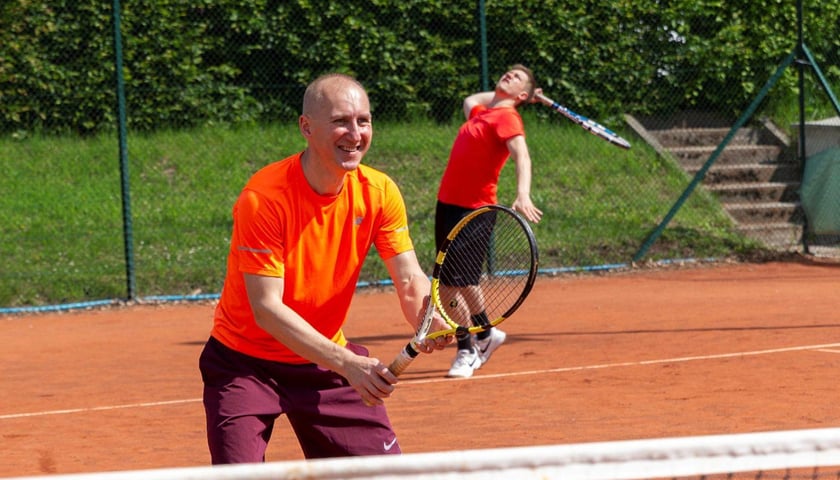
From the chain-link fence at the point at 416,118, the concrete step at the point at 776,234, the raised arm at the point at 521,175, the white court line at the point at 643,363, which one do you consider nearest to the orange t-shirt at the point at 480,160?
the raised arm at the point at 521,175

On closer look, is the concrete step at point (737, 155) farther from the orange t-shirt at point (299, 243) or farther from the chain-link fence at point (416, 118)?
the orange t-shirt at point (299, 243)

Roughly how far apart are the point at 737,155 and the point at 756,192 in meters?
0.57

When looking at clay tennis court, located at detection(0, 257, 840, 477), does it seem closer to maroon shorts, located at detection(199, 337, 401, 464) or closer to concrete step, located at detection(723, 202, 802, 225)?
maroon shorts, located at detection(199, 337, 401, 464)

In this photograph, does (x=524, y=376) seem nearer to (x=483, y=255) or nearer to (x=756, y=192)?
(x=483, y=255)

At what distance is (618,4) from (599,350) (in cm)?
654

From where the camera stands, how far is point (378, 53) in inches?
508

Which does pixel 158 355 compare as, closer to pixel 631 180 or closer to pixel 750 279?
pixel 750 279

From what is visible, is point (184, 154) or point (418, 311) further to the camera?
point (184, 154)

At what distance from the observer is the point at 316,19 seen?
12.9 m

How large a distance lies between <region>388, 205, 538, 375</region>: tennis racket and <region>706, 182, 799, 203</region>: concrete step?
6.58m

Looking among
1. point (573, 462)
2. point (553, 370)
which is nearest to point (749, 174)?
point (553, 370)

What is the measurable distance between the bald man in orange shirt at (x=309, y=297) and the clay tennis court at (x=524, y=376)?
1656mm

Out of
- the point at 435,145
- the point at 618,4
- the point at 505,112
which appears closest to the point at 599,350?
the point at 505,112

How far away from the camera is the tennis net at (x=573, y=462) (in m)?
2.28
